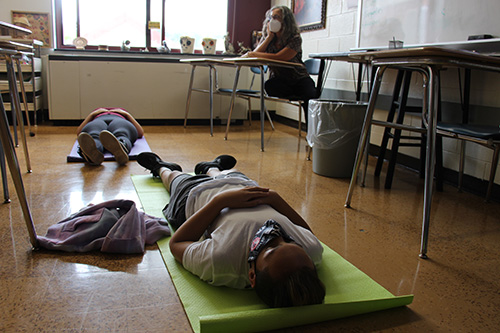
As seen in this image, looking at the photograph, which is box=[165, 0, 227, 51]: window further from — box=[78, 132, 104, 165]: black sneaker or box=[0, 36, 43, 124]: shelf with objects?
box=[78, 132, 104, 165]: black sneaker

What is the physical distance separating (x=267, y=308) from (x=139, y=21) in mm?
4938

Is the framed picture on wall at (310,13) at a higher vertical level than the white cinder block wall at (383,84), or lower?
higher

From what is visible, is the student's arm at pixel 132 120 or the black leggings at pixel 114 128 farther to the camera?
the student's arm at pixel 132 120

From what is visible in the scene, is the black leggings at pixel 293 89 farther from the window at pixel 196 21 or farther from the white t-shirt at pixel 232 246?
the white t-shirt at pixel 232 246

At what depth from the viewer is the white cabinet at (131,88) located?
4.61m

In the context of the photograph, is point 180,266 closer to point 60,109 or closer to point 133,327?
point 133,327

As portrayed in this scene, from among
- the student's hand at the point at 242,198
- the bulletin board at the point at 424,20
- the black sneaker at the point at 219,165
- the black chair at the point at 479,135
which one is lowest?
the black sneaker at the point at 219,165

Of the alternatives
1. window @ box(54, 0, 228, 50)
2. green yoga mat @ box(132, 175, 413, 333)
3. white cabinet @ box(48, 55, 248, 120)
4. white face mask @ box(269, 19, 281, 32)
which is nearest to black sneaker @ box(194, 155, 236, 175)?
green yoga mat @ box(132, 175, 413, 333)

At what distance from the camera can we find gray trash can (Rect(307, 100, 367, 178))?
8.82 ft

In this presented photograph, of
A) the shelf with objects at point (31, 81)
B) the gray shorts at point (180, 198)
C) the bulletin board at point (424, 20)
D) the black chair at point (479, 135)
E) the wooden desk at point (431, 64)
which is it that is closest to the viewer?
the wooden desk at point (431, 64)

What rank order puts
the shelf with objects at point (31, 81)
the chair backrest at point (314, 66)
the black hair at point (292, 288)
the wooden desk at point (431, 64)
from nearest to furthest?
the black hair at point (292, 288) < the wooden desk at point (431, 64) < the chair backrest at point (314, 66) < the shelf with objects at point (31, 81)

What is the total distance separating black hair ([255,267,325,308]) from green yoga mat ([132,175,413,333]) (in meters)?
0.02

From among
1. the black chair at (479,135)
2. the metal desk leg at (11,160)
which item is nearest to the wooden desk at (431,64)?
the black chair at (479,135)

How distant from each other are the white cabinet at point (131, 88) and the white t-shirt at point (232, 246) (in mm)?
3748
